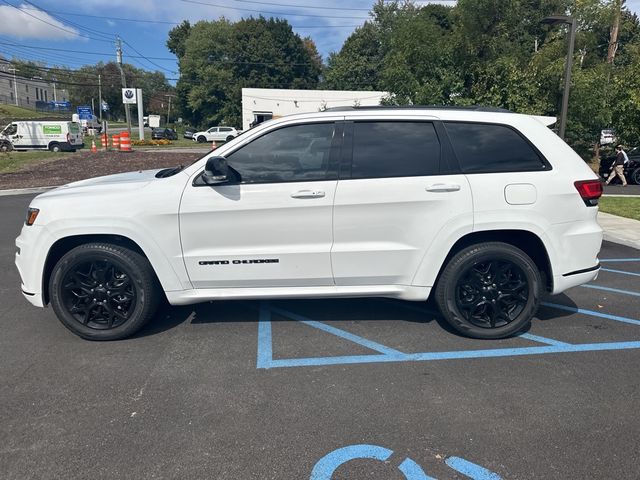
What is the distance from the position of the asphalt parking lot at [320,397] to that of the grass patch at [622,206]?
6828 millimetres

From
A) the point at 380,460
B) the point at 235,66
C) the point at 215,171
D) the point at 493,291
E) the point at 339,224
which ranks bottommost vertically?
the point at 380,460

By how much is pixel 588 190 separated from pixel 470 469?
2652 mm

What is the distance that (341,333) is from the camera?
4.30 meters

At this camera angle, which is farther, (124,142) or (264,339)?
(124,142)

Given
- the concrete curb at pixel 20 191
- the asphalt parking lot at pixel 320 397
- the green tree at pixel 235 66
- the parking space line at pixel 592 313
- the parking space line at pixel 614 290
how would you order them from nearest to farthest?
the asphalt parking lot at pixel 320 397
the parking space line at pixel 592 313
the parking space line at pixel 614 290
the concrete curb at pixel 20 191
the green tree at pixel 235 66

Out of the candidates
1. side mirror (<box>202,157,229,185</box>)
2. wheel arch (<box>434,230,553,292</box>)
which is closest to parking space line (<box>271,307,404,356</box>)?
wheel arch (<box>434,230,553,292</box>)

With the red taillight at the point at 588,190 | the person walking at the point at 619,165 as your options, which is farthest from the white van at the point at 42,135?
the red taillight at the point at 588,190

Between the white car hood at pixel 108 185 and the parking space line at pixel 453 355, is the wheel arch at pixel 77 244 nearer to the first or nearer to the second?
the white car hood at pixel 108 185

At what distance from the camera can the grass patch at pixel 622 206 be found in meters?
10.6

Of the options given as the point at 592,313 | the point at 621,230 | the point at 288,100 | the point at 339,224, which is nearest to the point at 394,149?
the point at 339,224

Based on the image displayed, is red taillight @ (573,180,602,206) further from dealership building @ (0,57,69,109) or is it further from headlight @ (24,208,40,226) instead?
dealership building @ (0,57,69,109)

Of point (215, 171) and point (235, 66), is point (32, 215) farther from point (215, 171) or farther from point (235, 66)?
point (235, 66)

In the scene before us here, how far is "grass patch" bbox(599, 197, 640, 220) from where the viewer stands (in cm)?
1058

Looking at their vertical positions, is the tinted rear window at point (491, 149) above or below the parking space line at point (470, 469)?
above
